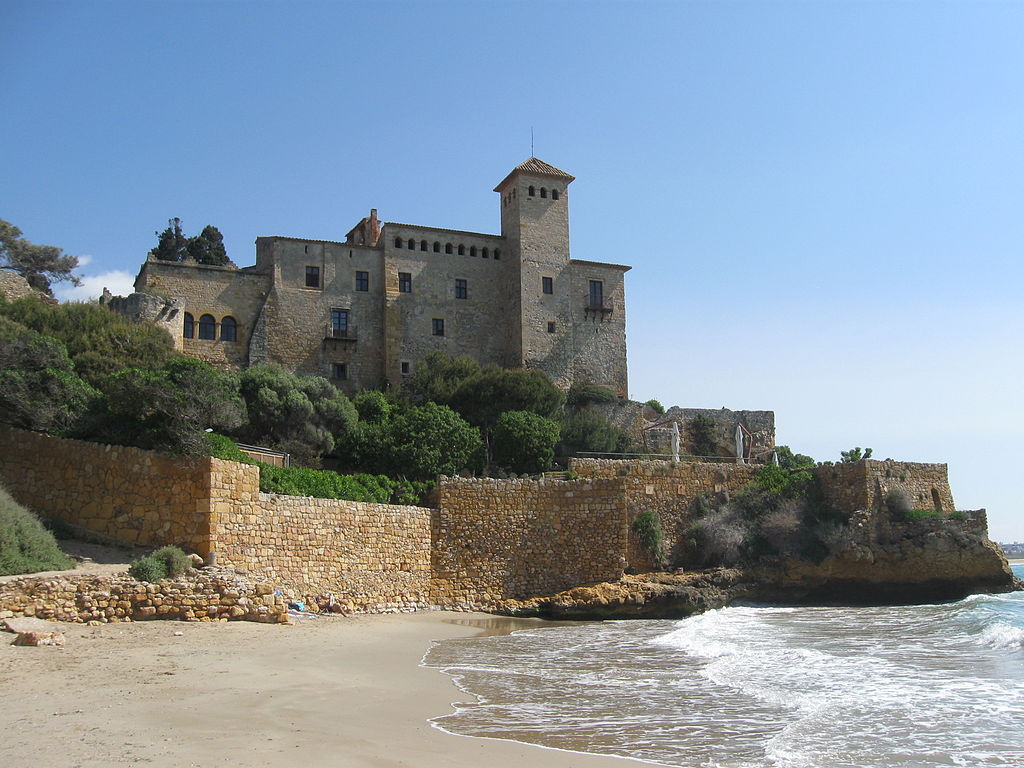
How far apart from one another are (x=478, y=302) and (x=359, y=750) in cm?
3512

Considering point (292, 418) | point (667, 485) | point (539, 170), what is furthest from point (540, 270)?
point (667, 485)

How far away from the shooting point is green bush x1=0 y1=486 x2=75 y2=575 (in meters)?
13.2

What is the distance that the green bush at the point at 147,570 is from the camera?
45.0 feet

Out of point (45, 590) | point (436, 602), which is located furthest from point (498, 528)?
point (45, 590)

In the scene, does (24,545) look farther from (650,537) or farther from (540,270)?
(540,270)

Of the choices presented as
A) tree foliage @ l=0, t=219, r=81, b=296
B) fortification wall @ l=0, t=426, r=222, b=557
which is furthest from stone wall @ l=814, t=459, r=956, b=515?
tree foliage @ l=0, t=219, r=81, b=296

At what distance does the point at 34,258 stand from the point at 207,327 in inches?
447

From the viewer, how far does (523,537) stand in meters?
23.0

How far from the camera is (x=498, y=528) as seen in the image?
2281cm

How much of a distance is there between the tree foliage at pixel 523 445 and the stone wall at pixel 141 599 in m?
14.7

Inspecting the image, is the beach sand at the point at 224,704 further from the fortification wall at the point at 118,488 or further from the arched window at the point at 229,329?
the arched window at the point at 229,329

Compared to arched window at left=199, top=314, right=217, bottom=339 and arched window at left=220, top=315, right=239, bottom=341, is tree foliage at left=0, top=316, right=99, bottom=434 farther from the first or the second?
arched window at left=220, top=315, right=239, bottom=341

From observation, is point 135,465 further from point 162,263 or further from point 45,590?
point 162,263

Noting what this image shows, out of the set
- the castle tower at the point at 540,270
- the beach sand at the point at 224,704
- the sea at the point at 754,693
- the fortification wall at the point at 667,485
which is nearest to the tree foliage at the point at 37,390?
the beach sand at the point at 224,704
